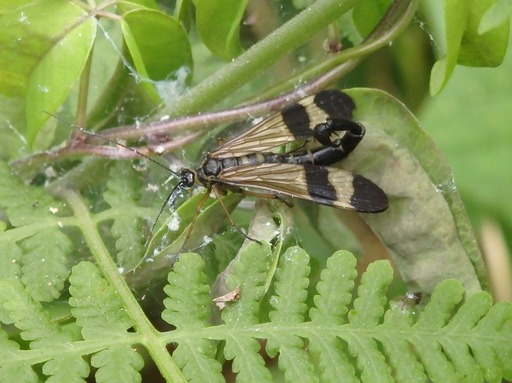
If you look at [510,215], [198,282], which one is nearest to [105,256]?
[198,282]

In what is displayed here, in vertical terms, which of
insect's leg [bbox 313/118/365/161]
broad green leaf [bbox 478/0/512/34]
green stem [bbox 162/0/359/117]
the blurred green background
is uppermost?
broad green leaf [bbox 478/0/512/34]

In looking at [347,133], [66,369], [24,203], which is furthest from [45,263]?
[347,133]

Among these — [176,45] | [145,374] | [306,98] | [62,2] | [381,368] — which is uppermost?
[62,2]

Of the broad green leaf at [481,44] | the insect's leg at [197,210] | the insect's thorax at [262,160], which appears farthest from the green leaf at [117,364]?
the broad green leaf at [481,44]

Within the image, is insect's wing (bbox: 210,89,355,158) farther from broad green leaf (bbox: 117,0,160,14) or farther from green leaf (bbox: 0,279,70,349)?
green leaf (bbox: 0,279,70,349)

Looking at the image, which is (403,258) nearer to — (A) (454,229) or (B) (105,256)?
(A) (454,229)

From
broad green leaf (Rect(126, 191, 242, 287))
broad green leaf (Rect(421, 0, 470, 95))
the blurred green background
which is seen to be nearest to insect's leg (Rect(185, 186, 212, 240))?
broad green leaf (Rect(126, 191, 242, 287))

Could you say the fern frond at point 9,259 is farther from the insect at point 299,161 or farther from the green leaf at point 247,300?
the green leaf at point 247,300
